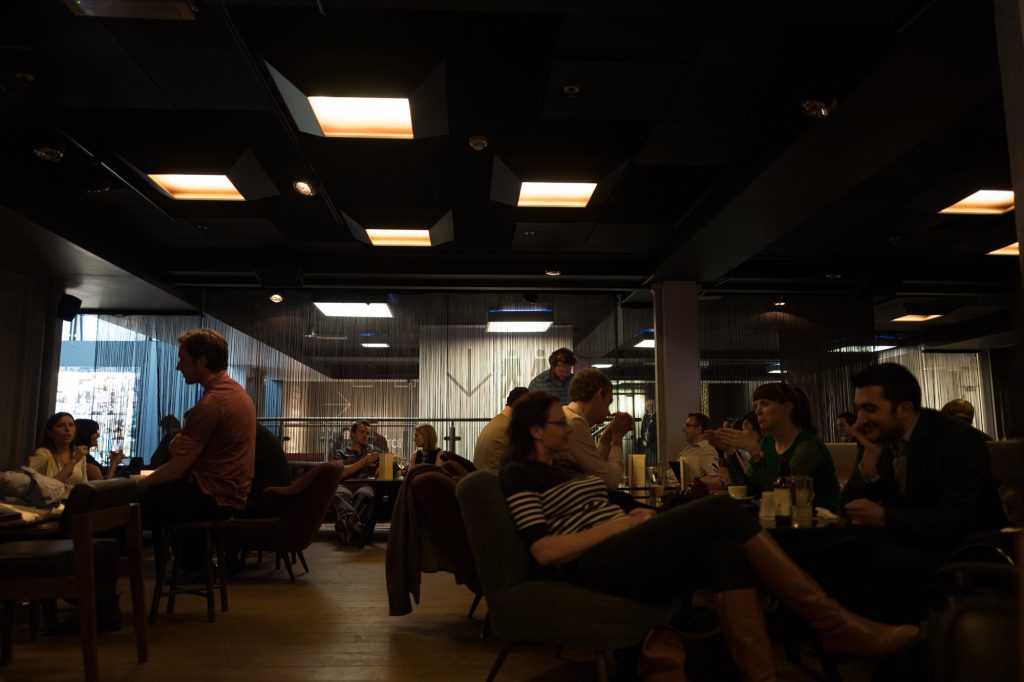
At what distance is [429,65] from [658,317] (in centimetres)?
484

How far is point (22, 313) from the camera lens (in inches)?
326

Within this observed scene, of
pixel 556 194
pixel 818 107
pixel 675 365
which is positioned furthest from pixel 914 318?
pixel 818 107

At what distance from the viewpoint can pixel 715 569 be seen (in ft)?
8.12

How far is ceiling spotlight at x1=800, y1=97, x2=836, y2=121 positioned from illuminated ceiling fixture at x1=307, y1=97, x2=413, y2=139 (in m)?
2.40

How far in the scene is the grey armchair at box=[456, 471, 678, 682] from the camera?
2480mm

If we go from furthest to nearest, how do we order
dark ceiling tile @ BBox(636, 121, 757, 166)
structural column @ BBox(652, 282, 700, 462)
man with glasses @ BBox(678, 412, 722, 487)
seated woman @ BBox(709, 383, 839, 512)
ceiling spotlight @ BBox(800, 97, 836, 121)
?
1. structural column @ BBox(652, 282, 700, 462)
2. dark ceiling tile @ BBox(636, 121, 757, 166)
3. man with glasses @ BBox(678, 412, 722, 487)
4. ceiling spotlight @ BBox(800, 97, 836, 121)
5. seated woman @ BBox(709, 383, 839, 512)

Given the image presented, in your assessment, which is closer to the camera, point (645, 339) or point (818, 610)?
point (818, 610)

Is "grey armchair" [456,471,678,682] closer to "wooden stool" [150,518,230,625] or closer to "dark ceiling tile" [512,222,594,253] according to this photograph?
"wooden stool" [150,518,230,625]

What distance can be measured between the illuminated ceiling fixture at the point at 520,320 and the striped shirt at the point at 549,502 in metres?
7.09

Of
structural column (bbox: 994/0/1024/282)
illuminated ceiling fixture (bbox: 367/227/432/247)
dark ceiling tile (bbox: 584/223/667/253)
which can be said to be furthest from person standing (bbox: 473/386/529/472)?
illuminated ceiling fixture (bbox: 367/227/432/247)

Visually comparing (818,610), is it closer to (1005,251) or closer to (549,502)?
(549,502)

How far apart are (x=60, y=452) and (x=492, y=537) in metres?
4.29

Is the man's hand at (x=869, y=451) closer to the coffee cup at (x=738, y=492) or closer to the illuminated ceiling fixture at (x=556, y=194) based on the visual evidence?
the coffee cup at (x=738, y=492)

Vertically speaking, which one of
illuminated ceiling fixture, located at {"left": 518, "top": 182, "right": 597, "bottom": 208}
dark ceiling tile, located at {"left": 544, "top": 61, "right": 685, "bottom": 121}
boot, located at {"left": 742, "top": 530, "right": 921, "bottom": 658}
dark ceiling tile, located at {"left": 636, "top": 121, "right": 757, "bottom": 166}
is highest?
dark ceiling tile, located at {"left": 544, "top": 61, "right": 685, "bottom": 121}
